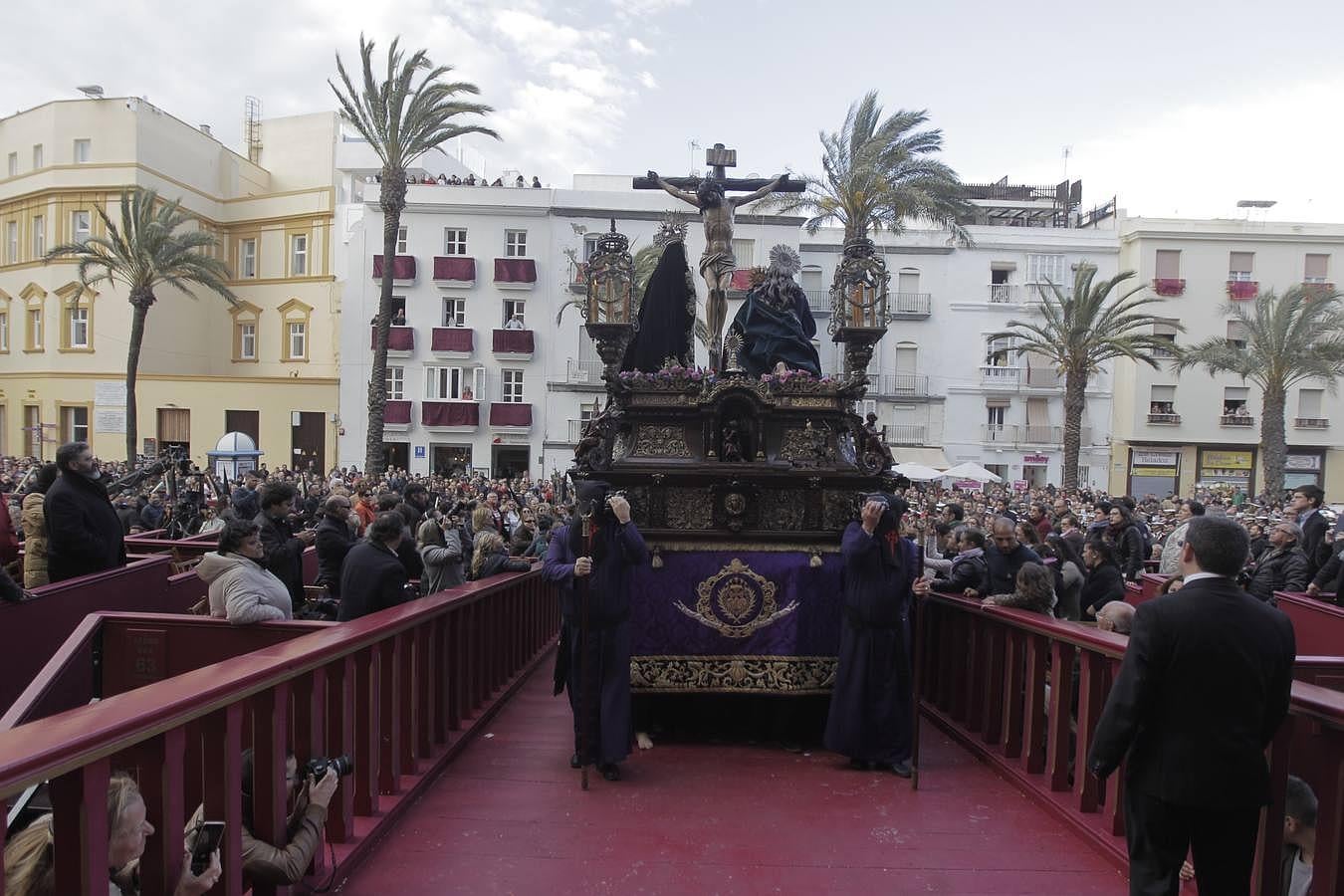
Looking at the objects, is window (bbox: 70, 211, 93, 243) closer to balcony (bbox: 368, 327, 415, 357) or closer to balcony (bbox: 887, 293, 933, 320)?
balcony (bbox: 368, 327, 415, 357)

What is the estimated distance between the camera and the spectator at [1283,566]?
8797 mm

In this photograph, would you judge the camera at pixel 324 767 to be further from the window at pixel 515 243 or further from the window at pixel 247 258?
the window at pixel 247 258

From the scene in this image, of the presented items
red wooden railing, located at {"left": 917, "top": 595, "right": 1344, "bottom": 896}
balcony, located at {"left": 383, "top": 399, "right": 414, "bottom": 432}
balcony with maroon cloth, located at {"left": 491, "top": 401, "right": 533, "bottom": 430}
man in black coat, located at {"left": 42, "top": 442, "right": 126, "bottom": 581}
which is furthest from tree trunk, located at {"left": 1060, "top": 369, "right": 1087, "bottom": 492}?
man in black coat, located at {"left": 42, "top": 442, "right": 126, "bottom": 581}

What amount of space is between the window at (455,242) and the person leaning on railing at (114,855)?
3428cm

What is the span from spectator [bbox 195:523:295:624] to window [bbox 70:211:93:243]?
122 ft

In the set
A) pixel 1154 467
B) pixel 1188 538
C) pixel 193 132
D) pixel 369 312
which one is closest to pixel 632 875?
pixel 1188 538

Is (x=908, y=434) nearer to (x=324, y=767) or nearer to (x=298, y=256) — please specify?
(x=298, y=256)

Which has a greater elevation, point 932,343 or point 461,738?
point 932,343

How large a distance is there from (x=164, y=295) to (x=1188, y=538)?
40902mm

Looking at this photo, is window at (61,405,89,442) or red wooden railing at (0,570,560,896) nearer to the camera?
red wooden railing at (0,570,560,896)

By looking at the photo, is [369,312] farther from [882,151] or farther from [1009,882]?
[1009,882]

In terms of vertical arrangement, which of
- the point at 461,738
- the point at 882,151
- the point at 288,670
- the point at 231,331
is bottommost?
the point at 461,738

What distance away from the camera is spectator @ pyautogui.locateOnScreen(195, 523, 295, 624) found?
4.85 m

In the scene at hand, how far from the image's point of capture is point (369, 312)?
34562 mm
